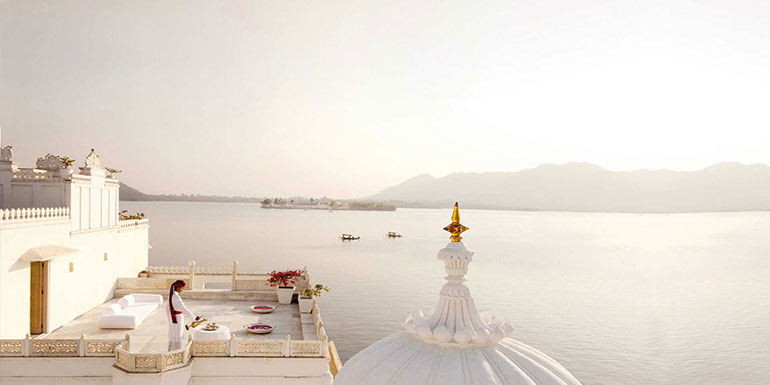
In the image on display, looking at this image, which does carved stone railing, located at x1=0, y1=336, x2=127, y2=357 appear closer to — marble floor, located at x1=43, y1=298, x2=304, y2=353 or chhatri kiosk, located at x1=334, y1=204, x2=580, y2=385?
marble floor, located at x1=43, y1=298, x2=304, y2=353

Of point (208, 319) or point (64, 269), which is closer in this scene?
point (64, 269)

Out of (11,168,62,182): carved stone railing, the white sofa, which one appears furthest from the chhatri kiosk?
(11,168,62,182): carved stone railing

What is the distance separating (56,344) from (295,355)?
246 inches

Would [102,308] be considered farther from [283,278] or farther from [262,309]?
[283,278]

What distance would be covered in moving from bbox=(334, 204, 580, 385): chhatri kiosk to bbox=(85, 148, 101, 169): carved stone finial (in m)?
19.3

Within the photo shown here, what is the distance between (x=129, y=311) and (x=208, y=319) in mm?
2639

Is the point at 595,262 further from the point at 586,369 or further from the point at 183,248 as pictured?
the point at 183,248

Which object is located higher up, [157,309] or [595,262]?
[157,309]

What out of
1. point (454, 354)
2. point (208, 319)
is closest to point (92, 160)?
point (208, 319)

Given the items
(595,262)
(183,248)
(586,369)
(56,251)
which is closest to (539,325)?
(586,369)

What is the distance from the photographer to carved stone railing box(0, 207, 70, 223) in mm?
15023

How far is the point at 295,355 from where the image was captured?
1412 centimetres

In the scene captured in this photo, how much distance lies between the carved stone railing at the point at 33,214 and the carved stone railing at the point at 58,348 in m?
3.62

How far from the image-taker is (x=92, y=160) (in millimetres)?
21000
